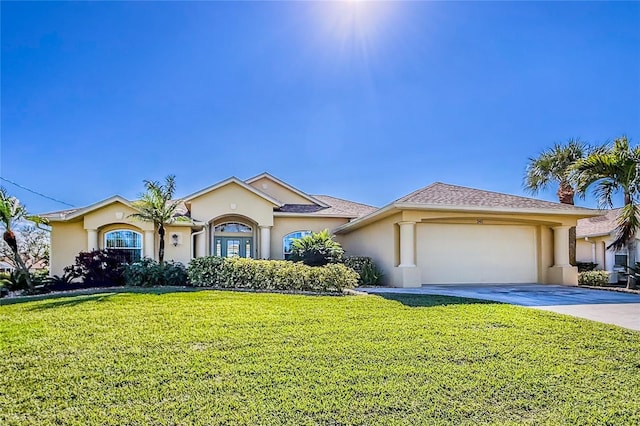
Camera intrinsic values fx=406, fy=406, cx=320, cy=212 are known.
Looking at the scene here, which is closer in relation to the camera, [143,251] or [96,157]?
[143,251]

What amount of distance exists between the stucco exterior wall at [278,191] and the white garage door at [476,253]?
8.68m

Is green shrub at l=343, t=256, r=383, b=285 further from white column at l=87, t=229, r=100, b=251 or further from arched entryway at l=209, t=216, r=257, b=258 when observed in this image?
white column at l=87, t=229, r=100, b=251

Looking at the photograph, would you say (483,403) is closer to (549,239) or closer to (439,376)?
(439,376)

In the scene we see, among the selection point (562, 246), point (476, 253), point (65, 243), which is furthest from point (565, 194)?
point (65, 243)

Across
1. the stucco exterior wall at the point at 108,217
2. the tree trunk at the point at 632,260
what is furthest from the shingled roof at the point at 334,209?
the tree trunk at the point at 632,260

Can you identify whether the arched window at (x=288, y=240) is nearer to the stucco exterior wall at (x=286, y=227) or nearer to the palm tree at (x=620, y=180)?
the stucco exterior wall at (x=286, y=227)

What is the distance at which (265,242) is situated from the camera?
19562mm

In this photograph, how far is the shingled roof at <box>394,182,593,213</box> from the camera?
1435 centimetres

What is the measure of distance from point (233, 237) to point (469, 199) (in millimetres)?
11660

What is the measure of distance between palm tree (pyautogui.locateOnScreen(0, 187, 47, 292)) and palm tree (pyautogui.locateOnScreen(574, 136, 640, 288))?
20295mm

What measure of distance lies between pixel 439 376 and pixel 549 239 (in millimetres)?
14205

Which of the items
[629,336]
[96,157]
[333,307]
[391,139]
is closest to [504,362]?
[629,336]

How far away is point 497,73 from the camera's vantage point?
46.4 feet

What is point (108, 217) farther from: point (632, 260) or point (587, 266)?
point (587, 266)
